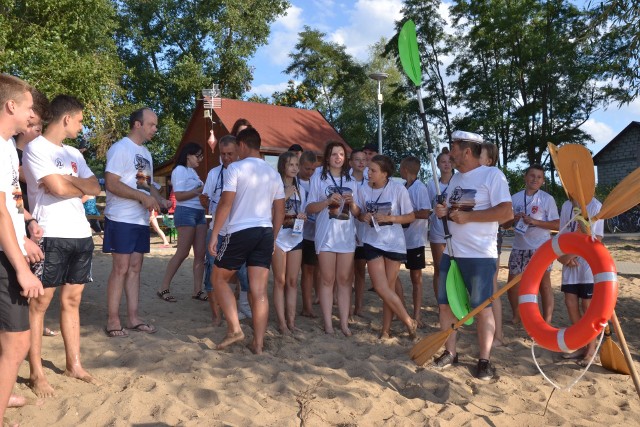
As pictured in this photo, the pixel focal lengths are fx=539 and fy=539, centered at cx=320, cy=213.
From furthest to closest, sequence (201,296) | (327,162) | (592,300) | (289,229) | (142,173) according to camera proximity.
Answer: (201,296)
(327,162)
(289,229)
(142,173)
(592,300)

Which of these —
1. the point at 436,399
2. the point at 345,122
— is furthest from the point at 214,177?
the point at 345,122

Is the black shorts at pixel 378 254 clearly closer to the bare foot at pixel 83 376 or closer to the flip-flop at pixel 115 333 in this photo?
the flip-flop at pixel 115 333

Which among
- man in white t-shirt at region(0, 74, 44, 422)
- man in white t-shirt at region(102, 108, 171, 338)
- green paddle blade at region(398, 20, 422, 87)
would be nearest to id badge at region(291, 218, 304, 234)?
man in white t-shirt at region(102, 108, 171, 338)

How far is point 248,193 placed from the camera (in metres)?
4.44

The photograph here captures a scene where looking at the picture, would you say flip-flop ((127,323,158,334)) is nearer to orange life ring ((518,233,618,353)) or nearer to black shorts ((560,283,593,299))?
orange life ring ((518,233,618,353))

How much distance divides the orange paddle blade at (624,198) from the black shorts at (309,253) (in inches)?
124

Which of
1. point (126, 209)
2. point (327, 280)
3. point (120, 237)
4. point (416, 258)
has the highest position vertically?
point (126, 209)

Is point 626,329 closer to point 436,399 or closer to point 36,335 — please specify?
point 436,399

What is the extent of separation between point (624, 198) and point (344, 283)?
2765 millimetres

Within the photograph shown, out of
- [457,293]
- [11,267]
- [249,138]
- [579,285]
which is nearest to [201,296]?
[249,138]

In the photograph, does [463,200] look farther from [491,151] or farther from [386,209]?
[491,151]

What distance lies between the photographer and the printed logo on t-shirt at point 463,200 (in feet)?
14.2

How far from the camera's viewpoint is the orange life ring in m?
2.95

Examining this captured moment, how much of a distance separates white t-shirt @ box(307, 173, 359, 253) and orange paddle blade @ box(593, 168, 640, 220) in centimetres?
248
